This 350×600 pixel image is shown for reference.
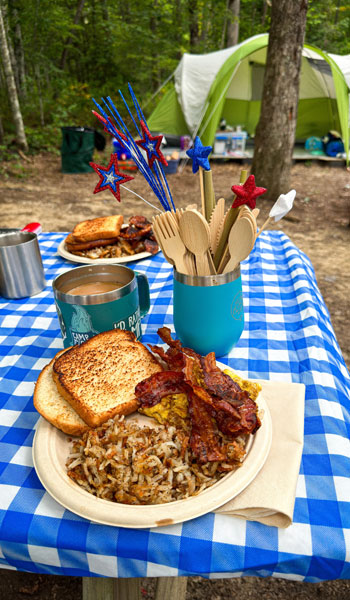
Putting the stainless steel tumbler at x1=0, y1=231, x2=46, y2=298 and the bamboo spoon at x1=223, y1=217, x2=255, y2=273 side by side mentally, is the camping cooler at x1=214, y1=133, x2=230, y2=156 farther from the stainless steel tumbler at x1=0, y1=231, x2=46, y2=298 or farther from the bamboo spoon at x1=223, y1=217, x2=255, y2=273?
the bamboo spoon at x1=223, y1=217, x2=255, y2=273

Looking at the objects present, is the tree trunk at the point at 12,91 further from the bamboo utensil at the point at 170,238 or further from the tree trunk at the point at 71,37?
the bamboo utensil at the point at 170,238

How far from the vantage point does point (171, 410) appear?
0.76 m

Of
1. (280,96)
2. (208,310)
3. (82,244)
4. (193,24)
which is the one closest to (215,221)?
(208,310)

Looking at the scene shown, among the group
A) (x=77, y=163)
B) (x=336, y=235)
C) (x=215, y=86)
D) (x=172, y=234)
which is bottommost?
(x=336, y=235)

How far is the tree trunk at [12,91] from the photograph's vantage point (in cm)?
670

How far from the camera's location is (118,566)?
629mm

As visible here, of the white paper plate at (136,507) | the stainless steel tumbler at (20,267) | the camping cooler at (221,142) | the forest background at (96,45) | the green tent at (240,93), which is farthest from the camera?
the forest background at (96,45)

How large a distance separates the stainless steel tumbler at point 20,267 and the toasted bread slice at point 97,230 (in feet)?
0.83

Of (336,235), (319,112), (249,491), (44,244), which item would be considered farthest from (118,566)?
(319,112)

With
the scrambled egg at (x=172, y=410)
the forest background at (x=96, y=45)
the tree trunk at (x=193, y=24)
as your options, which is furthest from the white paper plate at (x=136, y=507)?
the tree trunk at (x=193, y=24)

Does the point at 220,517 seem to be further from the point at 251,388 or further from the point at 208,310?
the point at 208,310

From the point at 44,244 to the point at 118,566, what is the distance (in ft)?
5.02

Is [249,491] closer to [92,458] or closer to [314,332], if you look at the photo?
[92,458]

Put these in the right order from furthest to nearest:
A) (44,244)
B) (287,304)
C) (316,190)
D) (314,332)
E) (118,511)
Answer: (316,190) < (44,244) < (287,304) < (314,332) < (118,511)
